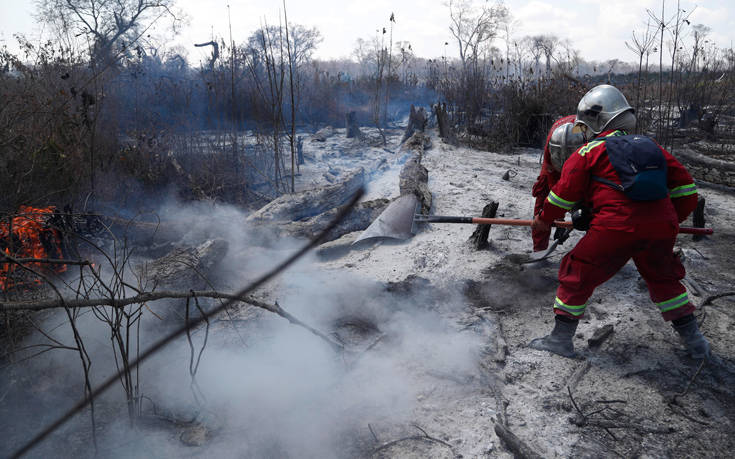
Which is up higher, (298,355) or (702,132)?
(702,132)

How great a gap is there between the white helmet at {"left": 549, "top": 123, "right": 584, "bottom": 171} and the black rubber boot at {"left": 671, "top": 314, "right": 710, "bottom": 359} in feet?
4.38

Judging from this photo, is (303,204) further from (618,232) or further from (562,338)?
(618,232)

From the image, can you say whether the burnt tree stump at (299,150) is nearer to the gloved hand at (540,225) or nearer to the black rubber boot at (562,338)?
the gloved hand at (540,225)

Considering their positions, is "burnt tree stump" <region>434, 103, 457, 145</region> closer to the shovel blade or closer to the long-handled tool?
the shovel blade

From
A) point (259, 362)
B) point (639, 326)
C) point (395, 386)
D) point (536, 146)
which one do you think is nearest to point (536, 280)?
point (639, 326)

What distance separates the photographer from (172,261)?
→ 315cm

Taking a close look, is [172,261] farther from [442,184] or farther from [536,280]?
[442,184]

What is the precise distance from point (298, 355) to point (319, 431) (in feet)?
2.19

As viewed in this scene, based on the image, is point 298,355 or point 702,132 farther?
point 702,132

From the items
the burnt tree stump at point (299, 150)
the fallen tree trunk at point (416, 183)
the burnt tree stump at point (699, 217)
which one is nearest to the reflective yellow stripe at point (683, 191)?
the burnt tree stump at point (699, 217)

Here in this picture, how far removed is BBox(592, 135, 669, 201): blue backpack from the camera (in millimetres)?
2117

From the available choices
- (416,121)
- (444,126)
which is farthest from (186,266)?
(416,121)

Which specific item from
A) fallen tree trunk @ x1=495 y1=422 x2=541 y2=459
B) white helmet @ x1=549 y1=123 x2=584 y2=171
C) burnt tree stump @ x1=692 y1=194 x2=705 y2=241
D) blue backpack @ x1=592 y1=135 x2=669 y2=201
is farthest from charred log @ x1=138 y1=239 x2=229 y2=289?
burnt tree stump @ x1=692 y1=194 x2=705 y2=241

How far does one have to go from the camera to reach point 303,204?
5000mm
